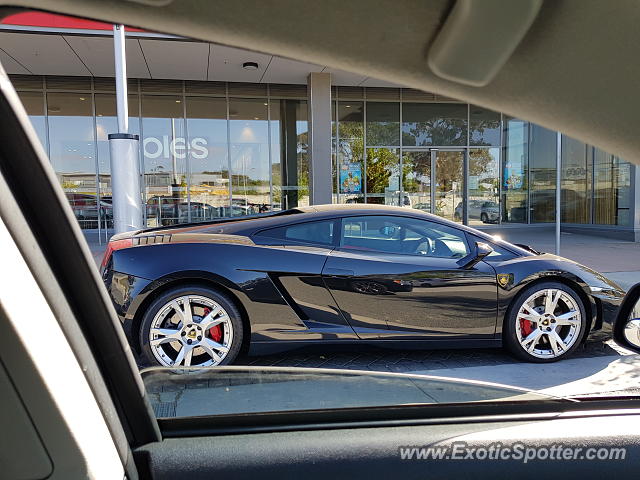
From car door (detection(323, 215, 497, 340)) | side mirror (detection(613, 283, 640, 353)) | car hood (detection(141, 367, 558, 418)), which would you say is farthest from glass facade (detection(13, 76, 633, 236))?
side mirror (detection(613, 283, 640, 353))

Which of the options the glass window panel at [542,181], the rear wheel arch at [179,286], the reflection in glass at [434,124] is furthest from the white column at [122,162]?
the glass window panel at [542,181]

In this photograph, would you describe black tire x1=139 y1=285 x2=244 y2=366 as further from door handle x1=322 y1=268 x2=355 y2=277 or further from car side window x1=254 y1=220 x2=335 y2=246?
door handle x1=322 y1=268 x2=355 y2=277

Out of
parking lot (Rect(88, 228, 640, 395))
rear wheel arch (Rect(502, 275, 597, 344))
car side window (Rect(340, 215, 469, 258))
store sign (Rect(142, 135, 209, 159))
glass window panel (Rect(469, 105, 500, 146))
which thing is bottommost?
parking lot (Rect(88, 228, 640, 395))

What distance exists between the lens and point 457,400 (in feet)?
6.52

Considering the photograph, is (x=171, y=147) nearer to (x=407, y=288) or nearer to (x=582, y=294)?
(x=407, y=288)

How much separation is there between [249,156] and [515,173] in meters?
9.97

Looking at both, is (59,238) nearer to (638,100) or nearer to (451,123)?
(638,100)

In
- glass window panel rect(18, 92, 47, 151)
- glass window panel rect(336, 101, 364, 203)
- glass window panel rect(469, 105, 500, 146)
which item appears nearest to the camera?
glass window panel rect(18, 92, 47, 151)

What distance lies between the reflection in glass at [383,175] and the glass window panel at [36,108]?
10271 millimetres

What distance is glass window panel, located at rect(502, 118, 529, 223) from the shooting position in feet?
59.8

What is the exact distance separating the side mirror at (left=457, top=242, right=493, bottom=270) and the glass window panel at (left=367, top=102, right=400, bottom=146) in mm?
12571

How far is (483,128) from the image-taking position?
17703mm

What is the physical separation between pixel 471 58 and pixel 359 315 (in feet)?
11.8

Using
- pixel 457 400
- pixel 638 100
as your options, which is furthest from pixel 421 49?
pixel 457 400
